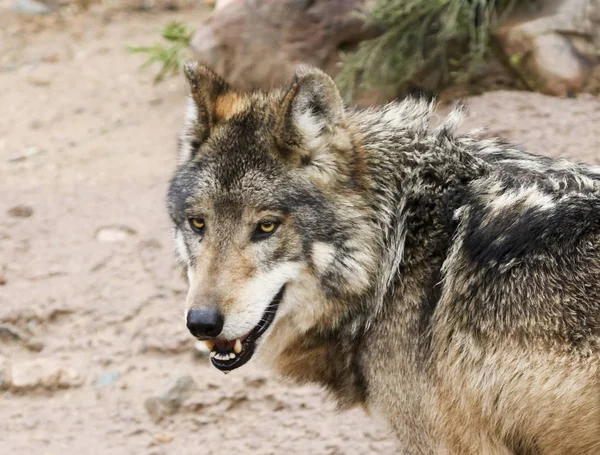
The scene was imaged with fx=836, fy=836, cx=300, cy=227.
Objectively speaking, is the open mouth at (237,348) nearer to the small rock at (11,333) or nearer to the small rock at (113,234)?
the small rock at (11,333)

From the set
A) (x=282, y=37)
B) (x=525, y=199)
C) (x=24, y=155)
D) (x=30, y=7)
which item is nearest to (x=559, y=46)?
(x=282, y=37)

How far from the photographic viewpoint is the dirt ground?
16.5 ft

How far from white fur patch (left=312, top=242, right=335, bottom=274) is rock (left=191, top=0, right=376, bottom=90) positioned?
4833mm

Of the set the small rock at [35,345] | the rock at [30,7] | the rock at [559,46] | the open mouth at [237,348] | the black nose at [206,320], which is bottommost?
the rock at [30,7]

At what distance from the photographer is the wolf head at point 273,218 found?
345 centimetres

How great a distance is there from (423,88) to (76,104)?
13.5ft

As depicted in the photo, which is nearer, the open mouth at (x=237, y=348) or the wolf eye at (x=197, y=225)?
the open mouth at (x=237, y=348)

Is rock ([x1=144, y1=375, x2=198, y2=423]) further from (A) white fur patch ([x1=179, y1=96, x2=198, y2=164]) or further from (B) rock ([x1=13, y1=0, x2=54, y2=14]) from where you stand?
(B) rock ([x1=13, y1=0, x2=54, y2=14])

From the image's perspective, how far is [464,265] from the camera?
3.41 m

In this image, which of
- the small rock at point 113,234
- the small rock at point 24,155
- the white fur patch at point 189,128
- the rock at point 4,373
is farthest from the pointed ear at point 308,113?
the small rock at point 24,155

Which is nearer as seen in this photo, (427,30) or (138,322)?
(138,322)

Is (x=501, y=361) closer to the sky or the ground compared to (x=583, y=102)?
closer to the sky

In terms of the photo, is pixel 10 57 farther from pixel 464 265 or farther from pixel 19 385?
pixel 464 265

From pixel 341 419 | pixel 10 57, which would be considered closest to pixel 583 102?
pixel 341 419
